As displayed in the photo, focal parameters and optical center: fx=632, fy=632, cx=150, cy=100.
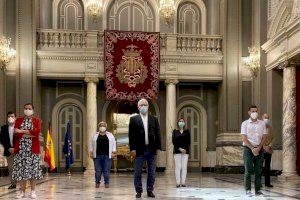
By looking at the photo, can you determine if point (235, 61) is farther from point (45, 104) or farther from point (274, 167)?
point (45, 104)

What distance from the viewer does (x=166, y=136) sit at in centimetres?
2252

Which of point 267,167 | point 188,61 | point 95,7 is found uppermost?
point 95,7

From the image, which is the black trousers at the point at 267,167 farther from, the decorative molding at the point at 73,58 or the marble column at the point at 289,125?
the decorative molding at the point at 73,58

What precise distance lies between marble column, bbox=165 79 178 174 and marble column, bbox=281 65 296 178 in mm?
5992

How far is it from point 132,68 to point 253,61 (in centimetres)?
425

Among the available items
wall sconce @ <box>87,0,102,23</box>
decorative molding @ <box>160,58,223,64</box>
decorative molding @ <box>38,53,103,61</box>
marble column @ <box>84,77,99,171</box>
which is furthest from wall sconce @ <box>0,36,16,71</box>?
decorative molding @ <box>160,58,223,64</box>

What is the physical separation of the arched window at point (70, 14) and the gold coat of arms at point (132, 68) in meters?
3.09

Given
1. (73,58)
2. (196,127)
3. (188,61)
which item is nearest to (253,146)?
(188,61)

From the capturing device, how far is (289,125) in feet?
54.5

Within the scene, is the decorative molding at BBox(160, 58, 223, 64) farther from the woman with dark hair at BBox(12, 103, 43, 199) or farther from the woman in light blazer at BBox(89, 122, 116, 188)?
the woman with dark hair at BBox(12, 103, 43, 199)

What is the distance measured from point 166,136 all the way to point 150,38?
353 centimetres

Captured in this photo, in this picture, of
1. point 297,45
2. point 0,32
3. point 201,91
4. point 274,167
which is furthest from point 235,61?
point 0,32

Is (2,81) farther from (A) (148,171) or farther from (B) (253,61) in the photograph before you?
(A) (148,171)

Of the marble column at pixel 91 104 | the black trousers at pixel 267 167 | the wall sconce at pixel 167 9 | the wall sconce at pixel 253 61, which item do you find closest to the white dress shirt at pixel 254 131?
the black trousers at pixel 267 167
